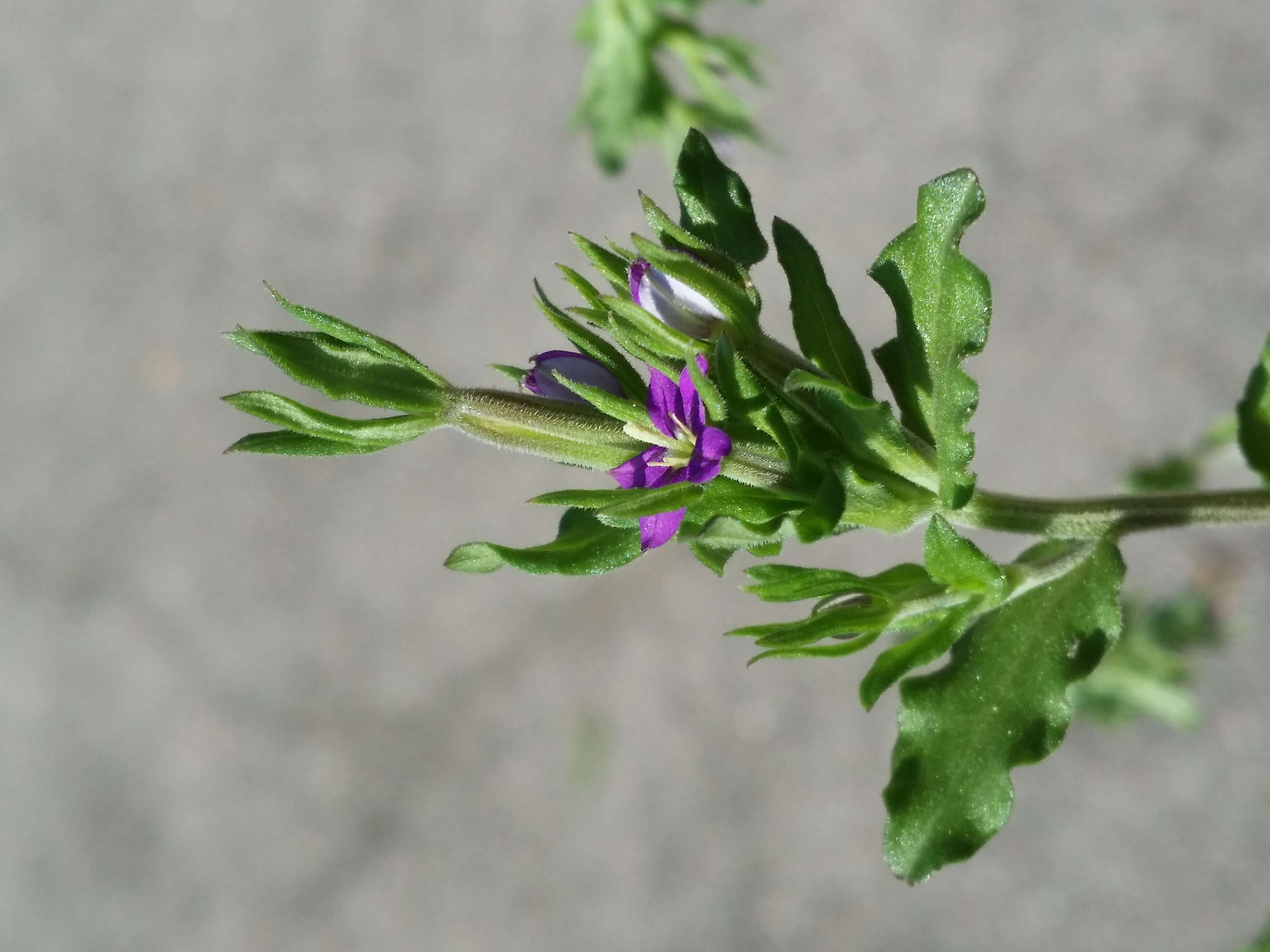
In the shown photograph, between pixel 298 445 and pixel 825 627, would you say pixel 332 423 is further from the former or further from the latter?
pixel 825 627

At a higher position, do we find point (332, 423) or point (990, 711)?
point (332, 423)

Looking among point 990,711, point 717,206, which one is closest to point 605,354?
point 717,206

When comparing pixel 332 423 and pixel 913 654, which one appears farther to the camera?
pixel 913 654

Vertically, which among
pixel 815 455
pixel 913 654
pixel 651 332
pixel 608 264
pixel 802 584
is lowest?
pixel 913 654

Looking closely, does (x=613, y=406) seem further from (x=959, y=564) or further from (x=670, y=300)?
(x=959, y=564)

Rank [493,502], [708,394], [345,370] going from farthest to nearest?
[493,502]
[345,370]
[708,394]

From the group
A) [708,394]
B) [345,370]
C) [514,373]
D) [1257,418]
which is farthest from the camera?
[1257,418]

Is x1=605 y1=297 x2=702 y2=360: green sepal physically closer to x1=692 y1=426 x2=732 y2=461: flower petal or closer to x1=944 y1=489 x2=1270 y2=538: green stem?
x1=692 y1=426 x2=732 y2=461: flower petal
